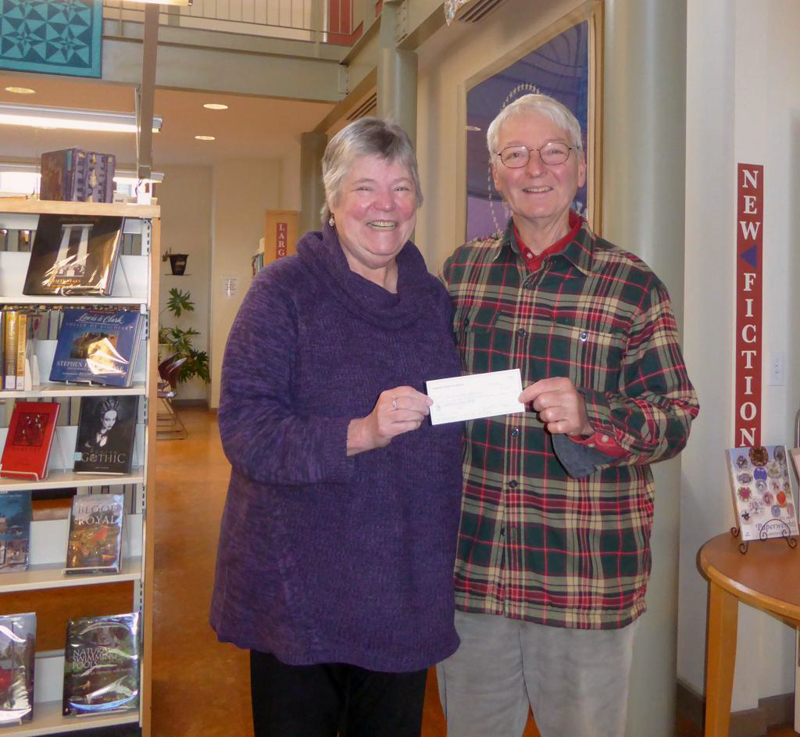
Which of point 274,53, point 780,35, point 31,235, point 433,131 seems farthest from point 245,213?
Answer: point 780,35

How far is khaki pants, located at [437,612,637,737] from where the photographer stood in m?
1.57

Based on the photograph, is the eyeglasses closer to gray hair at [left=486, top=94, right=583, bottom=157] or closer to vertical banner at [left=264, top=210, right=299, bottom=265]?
gray hair at [left=486, top=94, right=583, bottom=157]

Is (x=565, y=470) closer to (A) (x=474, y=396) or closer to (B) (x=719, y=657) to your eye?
(A) (x=474, y=396)

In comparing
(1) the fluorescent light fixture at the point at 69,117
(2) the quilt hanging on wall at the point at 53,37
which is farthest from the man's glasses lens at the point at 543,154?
(2) the quilt hanging on wall at the point at 53,37

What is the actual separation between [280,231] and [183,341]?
4203 millimetres

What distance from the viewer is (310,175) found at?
890cm

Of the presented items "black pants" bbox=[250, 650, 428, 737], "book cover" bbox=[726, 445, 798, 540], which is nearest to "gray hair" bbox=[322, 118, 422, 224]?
"black pants" bbox=[250, 650, 428, 737]

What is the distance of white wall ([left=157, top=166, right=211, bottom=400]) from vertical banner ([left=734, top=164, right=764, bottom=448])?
11.0m

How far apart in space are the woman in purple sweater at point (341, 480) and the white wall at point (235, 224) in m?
10.7

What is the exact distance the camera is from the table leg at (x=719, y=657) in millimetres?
2332

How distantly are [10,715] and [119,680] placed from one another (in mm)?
386

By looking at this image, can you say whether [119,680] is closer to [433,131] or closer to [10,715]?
[10,715]

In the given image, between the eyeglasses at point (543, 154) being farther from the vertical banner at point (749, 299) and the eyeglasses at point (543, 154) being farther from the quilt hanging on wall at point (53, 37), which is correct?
the quilt hanging on wall at point (53, 37)

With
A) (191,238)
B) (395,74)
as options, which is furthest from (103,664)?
(191,238)
